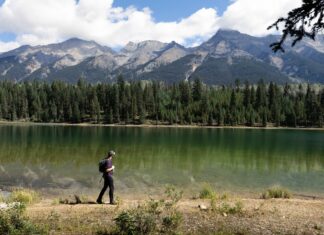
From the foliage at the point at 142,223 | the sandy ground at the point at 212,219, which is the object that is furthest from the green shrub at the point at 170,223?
the sandy ground at the point at 212,219

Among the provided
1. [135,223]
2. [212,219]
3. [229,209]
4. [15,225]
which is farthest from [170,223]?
[15,225]

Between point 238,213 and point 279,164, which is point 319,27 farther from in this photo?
point 279,164

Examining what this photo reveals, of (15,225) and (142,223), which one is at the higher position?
(15,225)

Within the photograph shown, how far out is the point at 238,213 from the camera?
2253cm

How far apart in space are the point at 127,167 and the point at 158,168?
12.6ft

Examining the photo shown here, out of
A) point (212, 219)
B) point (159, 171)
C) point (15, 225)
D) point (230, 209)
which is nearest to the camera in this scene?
point (15, 225)

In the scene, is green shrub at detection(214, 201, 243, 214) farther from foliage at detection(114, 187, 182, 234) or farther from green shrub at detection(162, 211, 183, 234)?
green shrub at detection(162, 211, 183, 234)

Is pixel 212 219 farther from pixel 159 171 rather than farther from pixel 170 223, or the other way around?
pixel 159 171

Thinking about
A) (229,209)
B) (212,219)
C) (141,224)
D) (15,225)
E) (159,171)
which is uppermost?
(15,225)

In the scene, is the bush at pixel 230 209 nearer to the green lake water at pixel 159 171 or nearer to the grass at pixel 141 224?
the grass at pixel 141 224

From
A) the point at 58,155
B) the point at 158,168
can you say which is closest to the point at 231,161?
the point at 158,168

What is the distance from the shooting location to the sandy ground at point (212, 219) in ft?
63.4

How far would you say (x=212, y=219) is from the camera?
2109cm

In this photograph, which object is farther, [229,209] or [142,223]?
[229,209]
